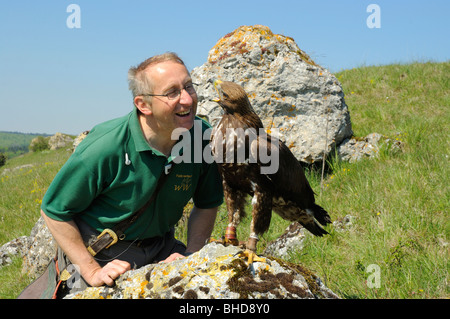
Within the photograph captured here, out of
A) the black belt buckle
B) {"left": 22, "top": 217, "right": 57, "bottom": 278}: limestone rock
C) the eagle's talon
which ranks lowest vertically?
{"left": 22, "top": 217, "right": 57, "bottom": 278}: limestone rock

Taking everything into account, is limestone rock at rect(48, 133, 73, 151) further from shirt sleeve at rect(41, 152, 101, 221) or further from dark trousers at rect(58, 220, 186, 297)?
shirt sleeve at rect(41, 152, 101, 221)

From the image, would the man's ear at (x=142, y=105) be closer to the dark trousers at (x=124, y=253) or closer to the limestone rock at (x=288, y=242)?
the dark trousers at (x=124, y=253)

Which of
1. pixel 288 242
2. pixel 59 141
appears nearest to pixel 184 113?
pixel 288 242

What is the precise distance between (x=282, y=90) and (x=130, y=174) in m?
3.81

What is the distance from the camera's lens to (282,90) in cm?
620

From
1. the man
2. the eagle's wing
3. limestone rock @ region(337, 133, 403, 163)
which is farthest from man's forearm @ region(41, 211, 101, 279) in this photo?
limestone rock @ region(337, 133, 403, 163)

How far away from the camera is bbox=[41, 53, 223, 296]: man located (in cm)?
293

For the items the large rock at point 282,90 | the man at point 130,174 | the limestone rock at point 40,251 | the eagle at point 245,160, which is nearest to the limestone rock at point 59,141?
the limestone rock at point 40,251

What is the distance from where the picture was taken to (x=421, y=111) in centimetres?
887

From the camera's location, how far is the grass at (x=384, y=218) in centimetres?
341

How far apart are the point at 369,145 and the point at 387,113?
246cm

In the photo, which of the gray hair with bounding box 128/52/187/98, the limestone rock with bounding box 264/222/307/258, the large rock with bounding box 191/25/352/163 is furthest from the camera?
the large rock with bounding box 191/25/352/163

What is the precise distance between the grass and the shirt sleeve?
227 cm
